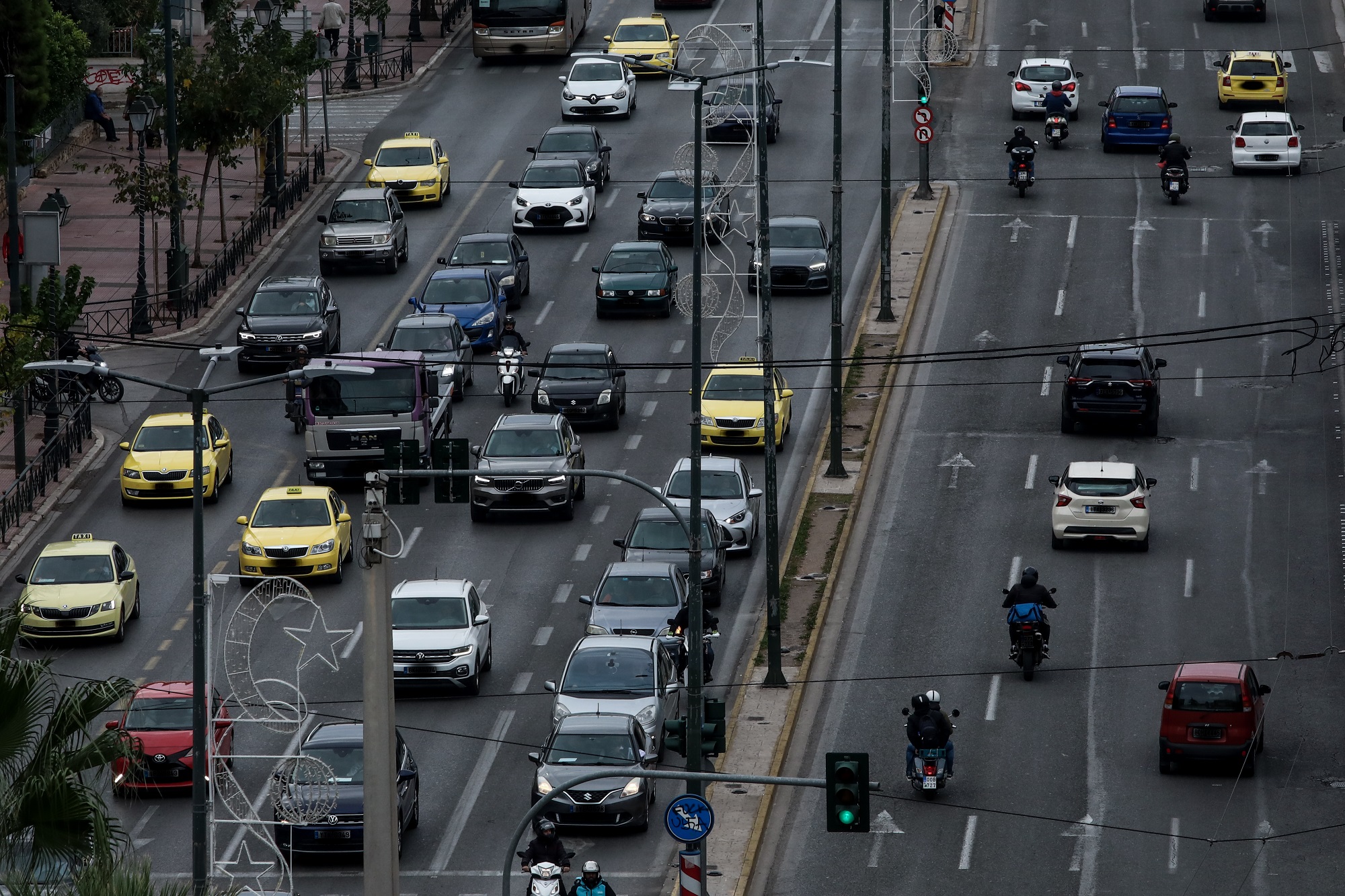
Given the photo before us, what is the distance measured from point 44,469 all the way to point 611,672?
16.0 m

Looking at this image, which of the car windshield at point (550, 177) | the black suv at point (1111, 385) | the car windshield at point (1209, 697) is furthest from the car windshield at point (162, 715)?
the car windshield at point (550, 177)

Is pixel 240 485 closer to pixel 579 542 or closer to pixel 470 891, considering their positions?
pixel 579 542

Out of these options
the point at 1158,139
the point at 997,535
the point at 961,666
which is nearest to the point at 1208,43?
the point at 1158,139

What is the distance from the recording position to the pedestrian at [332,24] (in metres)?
74.1

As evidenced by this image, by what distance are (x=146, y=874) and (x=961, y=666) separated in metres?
23.0

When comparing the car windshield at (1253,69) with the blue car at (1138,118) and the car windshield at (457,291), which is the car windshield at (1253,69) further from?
the car windshield at (457,291)

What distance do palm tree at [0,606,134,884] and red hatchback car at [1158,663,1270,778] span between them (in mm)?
18457

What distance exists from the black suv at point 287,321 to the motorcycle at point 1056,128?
74.7ft

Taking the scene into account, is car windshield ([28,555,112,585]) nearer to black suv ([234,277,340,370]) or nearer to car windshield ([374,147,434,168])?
black suv ([234,277,340,370])

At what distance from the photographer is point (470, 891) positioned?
102 ft

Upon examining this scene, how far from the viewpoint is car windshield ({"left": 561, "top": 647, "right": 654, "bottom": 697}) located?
34688mm

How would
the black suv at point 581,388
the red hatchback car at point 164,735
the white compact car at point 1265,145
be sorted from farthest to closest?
1. the white compact car at point 1265,145
2. the black suv at point 581,388
3. the red hatchback car at point 164,735

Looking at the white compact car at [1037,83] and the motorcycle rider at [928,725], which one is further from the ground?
the white compact car at [1037,83]

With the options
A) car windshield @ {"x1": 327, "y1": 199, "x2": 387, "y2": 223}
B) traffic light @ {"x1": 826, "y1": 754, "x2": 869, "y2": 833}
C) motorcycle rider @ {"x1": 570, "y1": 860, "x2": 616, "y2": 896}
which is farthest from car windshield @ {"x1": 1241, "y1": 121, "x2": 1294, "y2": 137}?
traffic light @ {"x1": 826, "y1": 754, "x2": 869, "y2": 833}
